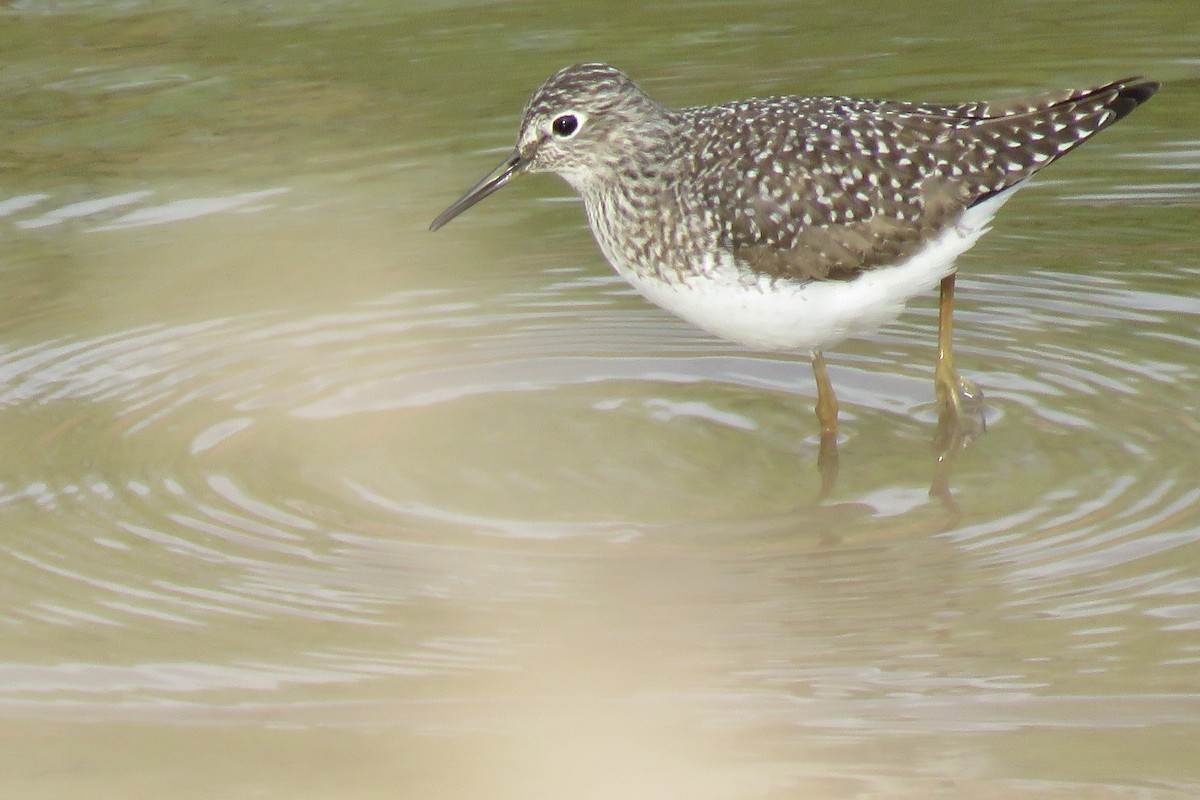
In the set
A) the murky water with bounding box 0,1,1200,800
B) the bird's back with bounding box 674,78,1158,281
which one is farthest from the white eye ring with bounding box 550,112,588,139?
the murky water with bounding box 0,1,1200,800

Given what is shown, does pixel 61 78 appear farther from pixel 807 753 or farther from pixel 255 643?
pixel 807 753

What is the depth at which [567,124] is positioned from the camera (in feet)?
26.0

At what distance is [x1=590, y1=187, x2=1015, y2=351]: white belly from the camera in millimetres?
7258

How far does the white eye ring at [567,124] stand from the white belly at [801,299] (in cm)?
87

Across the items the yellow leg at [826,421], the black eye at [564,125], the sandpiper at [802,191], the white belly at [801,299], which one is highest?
the black eye at [564,125]

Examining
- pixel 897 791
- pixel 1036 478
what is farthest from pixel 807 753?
pixel 1036 478

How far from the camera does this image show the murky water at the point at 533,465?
17.3ft

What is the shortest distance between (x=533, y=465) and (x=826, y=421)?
4.25 feet

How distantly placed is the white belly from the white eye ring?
87 cm

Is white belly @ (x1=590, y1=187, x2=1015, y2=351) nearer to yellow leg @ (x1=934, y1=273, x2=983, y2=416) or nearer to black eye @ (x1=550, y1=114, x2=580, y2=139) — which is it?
yellow leg @ (x1=934, y1=273, x2=983, y2=416)

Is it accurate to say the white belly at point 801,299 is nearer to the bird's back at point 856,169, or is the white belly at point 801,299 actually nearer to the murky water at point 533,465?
the bird's back at point 856,169

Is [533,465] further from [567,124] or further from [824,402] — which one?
[567,124]

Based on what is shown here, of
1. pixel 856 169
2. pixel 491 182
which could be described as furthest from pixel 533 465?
pixel 856 169

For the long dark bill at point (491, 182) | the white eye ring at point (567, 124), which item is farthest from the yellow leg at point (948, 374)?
the long dark bill at point (491, 182)
